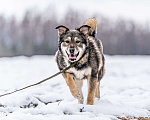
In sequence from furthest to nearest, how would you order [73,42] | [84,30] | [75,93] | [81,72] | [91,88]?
[75,93], [91,88], [81,72], [84,30], [73,42]

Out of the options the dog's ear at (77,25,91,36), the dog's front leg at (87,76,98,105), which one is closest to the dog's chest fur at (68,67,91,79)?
the dog's front leg at (87,76,98,105)

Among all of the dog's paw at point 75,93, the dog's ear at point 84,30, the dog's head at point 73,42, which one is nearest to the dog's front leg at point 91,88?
the dog's paw at point 75,93

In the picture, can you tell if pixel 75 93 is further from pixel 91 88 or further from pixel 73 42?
pixel 73 42

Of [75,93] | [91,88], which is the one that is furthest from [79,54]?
[75,93]

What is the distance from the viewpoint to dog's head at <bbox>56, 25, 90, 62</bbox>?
402 centimetres

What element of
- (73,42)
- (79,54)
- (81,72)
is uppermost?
(73,42)

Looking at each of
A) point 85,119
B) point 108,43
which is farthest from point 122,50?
point 85,119

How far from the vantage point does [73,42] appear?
409 cm

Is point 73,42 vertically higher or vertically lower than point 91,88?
higher

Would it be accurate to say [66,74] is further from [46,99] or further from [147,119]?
[147,119]

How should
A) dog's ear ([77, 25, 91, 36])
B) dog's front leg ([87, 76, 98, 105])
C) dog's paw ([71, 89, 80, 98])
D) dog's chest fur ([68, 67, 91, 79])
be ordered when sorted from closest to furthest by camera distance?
1. dog's ear ([77, 25, 91, 36])
2. dog's chest fur ([68, 67, 91, 79])
3. dog's front leg ([87, 76, 98, 105])
4. dog's paw ([71, 89, 80, 98])

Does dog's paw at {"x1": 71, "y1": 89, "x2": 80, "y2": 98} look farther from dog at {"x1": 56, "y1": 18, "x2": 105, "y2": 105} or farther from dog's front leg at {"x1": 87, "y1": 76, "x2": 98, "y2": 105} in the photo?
dog's front leg at {"x1": 87, "y1": 76, "x2": 98, "y2": 105}

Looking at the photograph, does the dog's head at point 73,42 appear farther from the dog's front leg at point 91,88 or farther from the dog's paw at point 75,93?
the dog's paw at point 75,93

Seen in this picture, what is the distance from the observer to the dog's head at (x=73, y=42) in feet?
13.2
